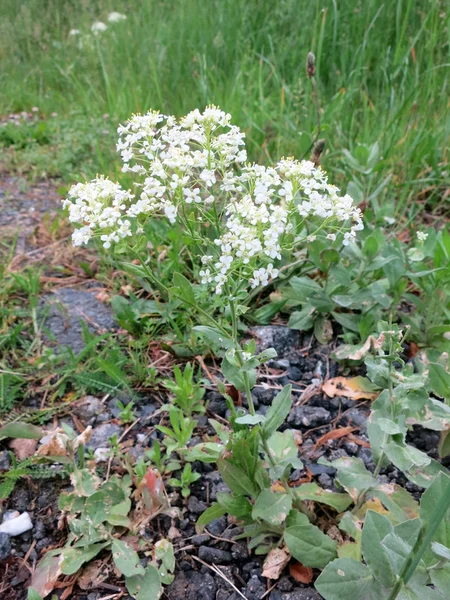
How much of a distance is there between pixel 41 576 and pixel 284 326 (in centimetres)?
119

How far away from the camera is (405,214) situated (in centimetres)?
274

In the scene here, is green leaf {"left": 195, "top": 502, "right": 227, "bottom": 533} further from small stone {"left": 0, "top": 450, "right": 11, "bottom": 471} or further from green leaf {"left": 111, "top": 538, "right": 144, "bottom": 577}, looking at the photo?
small stone {"left": 0, "top": 450, "right": 11, "bottom": 471}

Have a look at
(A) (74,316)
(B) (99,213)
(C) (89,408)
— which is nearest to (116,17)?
(A) (74,316)

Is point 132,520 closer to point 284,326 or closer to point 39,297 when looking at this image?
point 284,326

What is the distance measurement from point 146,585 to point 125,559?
8 centimetres

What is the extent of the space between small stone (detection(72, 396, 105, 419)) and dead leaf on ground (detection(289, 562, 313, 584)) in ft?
2.65

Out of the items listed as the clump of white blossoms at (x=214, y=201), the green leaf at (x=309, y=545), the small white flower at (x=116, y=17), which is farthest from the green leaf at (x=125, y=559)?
Result: the small white flower at (x=116, y=17)

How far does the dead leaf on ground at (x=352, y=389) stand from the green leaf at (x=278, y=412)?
54 cm

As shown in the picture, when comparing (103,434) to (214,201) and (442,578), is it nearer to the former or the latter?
(214,201)

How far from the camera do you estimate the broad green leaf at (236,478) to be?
1337 mm

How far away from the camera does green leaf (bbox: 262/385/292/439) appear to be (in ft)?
4.30

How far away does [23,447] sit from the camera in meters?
1.68

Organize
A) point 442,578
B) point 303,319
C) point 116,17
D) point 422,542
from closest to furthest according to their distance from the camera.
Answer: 1. point 422,542
2. point 442,578
3. point 303,319
4. point 116,17

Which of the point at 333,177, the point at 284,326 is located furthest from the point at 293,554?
the point at 333,177
